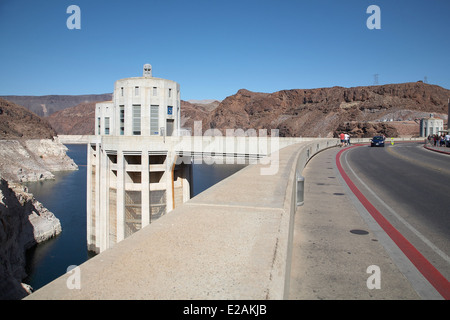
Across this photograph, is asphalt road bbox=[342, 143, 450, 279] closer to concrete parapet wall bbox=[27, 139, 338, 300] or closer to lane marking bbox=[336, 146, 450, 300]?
lane marking bbox=[336, 146, 450, 300]

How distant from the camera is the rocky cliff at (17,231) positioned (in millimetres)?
15844

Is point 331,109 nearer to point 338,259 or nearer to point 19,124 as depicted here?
point 19,124

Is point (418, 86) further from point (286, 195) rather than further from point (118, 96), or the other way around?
point (286, 195)

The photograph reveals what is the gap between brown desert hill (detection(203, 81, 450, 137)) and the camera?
372 ft

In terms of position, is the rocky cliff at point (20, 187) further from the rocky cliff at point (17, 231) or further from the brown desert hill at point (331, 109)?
the brown desert hill at point (331, 109)

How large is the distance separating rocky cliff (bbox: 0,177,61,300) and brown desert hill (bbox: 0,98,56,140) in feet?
222

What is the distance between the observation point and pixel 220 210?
4.31 metres

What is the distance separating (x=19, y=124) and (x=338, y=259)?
117553mm

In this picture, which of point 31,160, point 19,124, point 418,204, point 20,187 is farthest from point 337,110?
point 418,204

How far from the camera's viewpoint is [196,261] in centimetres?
265

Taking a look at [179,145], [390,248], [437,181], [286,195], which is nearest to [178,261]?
[286,195]

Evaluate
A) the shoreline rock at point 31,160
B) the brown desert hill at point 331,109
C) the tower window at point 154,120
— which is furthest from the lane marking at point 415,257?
the brown desert hill at point 331,109

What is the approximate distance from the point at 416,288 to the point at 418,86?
163 meters

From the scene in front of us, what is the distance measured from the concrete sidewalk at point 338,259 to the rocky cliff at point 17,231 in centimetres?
1519
